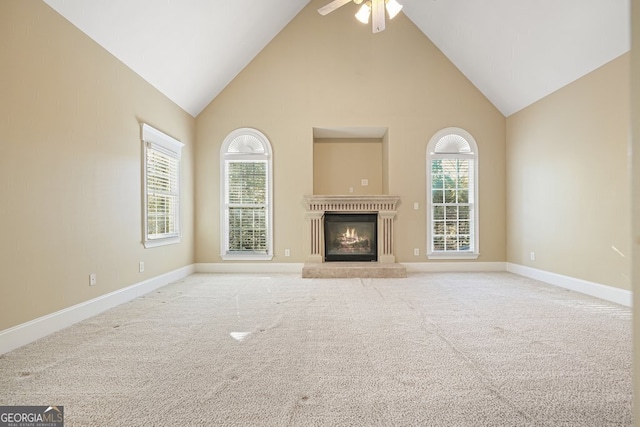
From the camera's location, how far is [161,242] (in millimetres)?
4980

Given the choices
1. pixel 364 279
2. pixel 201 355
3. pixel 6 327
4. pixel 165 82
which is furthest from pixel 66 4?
pixel 364 279

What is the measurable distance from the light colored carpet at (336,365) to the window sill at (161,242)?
0.90 meters

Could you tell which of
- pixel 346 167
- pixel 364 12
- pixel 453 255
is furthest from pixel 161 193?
pixel 453 255

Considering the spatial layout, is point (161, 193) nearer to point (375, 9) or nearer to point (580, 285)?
point (375, 9)

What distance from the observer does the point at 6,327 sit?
256 centimetres

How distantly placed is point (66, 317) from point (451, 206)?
5.78 meters

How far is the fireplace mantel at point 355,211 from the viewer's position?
240 inches

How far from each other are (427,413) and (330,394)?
0.52 metres

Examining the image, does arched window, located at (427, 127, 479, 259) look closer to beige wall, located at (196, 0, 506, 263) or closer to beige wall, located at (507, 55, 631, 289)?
beige wall, located at (196, 0, 506, 263)

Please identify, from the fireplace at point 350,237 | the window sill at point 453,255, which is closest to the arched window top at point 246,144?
the fireplace at point 350,237

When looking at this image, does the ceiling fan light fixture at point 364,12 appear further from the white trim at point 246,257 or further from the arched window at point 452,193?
the white trim at point 246,257

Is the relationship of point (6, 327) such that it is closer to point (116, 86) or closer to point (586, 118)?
point (116, 86)

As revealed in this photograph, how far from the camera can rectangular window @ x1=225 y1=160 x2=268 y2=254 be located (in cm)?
625

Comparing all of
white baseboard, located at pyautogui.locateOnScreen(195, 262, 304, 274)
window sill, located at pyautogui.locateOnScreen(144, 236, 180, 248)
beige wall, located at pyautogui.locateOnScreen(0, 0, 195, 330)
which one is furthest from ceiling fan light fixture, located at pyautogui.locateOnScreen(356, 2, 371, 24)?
white baseboard, located at pyautogui.locateOnScreen(195, 262, 304, 274)
